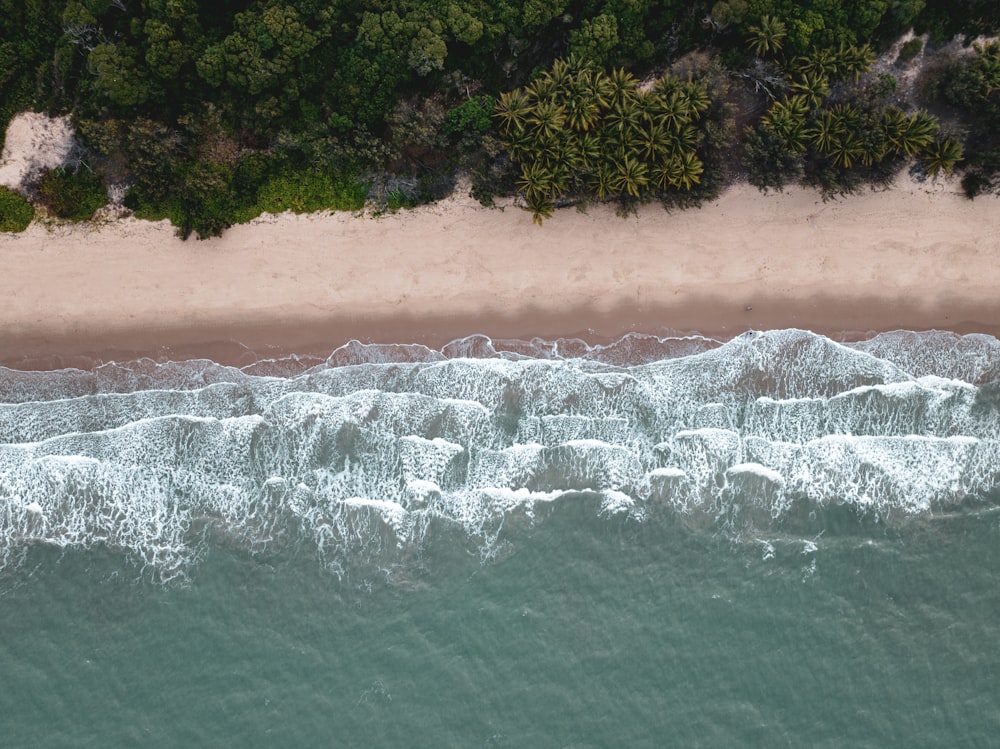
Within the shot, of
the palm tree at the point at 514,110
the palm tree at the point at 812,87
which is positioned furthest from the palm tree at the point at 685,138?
the palm tree at the point at 514,110

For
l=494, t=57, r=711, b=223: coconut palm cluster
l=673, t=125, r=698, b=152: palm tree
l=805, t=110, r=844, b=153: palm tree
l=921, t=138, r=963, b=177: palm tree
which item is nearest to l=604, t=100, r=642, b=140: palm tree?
l=494, t=57, r=711, b=223: coconut palm cluster

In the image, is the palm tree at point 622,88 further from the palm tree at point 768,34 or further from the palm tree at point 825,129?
the palm tree at point 825,129

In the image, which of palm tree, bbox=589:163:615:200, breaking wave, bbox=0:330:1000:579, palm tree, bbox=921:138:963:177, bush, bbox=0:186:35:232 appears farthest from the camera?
bush, bbox=0:186:35:232

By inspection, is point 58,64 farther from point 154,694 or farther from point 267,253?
point 154,694

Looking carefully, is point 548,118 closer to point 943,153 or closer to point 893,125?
point 893,125

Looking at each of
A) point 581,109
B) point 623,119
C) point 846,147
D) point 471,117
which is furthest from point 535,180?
point 846,147

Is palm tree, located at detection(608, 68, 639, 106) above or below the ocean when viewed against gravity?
above

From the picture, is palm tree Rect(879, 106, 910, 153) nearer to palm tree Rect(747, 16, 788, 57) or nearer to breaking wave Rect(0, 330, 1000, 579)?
palm tree Rect(747, 16, 788, 57)
